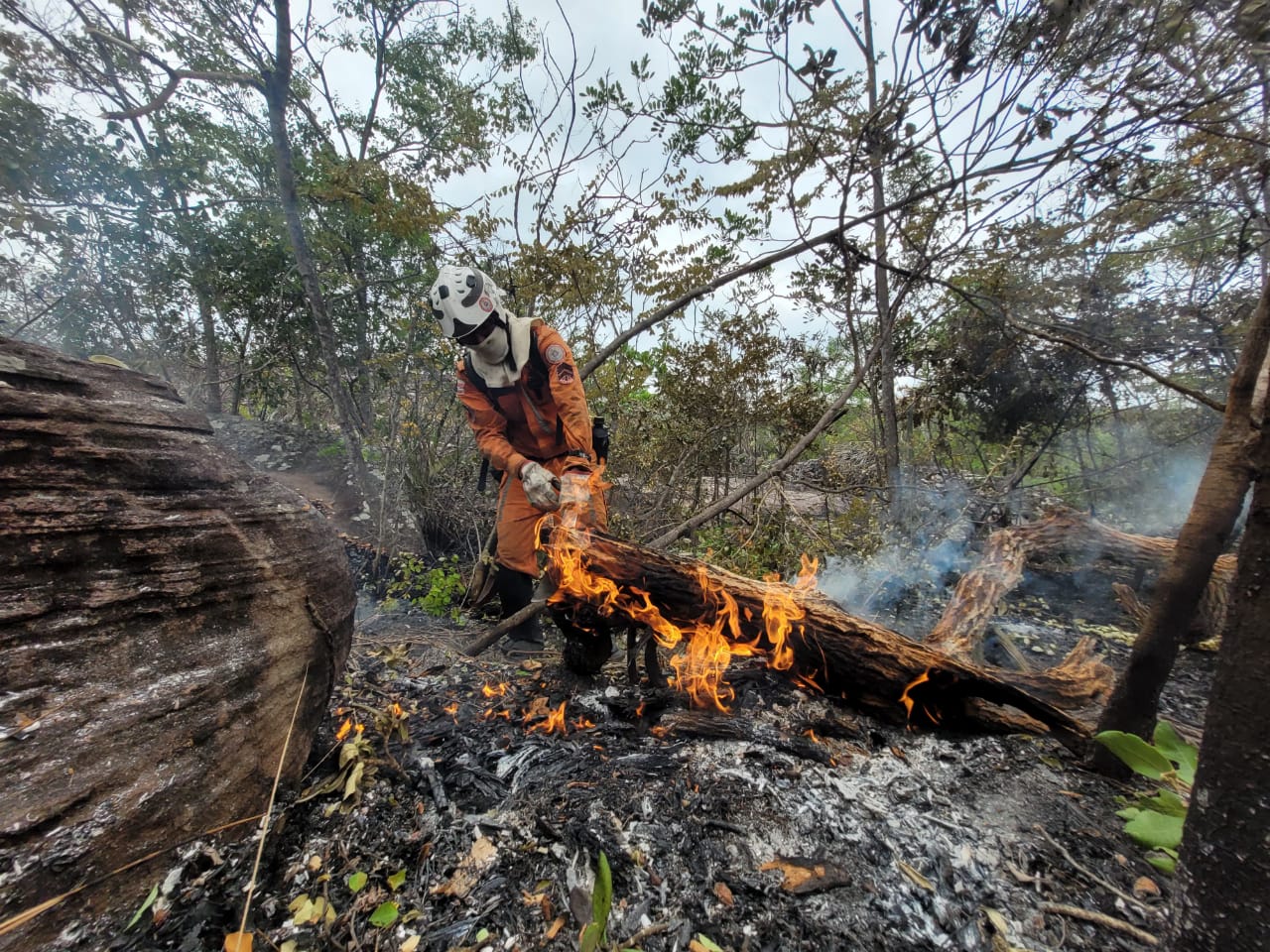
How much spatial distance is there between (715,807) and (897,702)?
1248 millimetres

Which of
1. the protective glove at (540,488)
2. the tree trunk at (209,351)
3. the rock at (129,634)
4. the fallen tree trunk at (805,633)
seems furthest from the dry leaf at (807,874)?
the tree trunk at (209,351)

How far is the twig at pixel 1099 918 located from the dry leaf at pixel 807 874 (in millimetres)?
611

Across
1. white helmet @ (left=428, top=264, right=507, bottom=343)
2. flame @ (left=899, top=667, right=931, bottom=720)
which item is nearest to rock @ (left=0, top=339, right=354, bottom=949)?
white helmet @ (left=428, top=264, right=507, bottom=343)

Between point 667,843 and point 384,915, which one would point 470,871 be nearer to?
point 384,915

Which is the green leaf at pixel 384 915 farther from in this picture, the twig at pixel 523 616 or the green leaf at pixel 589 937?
the twig at pixel 523 616

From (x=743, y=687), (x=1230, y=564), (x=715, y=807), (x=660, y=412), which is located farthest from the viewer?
(x=660, y=412)

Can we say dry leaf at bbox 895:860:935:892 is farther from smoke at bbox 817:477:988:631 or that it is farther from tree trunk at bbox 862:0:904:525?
tree trunk at bbox 862:0:904:525

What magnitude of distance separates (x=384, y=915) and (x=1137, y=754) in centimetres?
257

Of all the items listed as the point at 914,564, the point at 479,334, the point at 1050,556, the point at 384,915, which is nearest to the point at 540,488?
the point at 479,334

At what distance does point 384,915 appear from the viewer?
1.48 m

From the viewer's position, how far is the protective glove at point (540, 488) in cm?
362

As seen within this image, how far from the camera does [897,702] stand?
2555mm

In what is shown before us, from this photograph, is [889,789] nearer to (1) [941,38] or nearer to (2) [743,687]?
(2) [743,687]

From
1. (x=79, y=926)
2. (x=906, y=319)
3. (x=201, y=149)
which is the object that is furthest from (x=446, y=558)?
(x=201, y=149)
